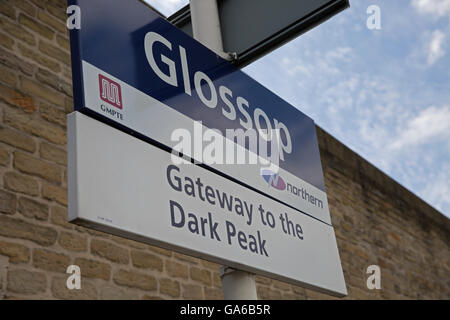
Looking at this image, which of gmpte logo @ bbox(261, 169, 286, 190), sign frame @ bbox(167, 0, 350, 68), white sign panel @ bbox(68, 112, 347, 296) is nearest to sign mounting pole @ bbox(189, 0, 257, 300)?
sign frame @ bbox(167, 0, 350, 68)

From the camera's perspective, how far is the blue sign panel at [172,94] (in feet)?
5.56

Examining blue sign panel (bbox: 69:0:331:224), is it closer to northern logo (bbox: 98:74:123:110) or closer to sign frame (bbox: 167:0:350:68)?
northern logo (bbox: 98:74:123:110)

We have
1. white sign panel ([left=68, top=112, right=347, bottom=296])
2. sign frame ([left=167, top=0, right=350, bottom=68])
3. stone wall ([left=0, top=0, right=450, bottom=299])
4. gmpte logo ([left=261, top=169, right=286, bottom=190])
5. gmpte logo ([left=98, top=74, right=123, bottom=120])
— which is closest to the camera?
white sign panel ([left=68, top=112, right=347, bottom=296])

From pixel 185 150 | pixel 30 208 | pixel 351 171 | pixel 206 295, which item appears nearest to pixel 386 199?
pixel 351 171

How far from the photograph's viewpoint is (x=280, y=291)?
17.4 feet

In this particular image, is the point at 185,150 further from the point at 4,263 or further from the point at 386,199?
the point at 386,199

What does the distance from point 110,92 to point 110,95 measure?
0.01 metres

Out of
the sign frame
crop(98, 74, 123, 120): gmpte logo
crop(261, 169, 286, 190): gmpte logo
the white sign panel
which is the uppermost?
the sign frame

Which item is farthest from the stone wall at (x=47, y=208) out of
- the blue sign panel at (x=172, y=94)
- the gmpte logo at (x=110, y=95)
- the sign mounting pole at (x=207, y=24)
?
the gmpte logo at (x=110, y=95)

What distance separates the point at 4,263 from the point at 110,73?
71.3 inches

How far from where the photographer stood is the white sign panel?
1.51 metres

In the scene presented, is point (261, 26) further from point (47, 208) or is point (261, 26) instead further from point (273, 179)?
point (47, 208)

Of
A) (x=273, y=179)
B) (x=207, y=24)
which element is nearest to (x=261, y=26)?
(x=207, y=24)

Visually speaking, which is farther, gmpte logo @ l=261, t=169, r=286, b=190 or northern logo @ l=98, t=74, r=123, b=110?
gmpte logo @ l=261, t=169, r=286, b=190
